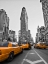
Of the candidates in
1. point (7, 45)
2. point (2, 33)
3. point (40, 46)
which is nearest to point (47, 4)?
point (2, 33)

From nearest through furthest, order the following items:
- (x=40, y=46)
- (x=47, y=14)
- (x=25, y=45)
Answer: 1. (x=25, y=45)
2. (x=40, y=46)
3. (x=47, y=14)

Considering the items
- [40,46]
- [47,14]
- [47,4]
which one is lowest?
[40,46]

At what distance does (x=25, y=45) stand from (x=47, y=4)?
6626 centimetres

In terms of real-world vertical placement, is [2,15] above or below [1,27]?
above

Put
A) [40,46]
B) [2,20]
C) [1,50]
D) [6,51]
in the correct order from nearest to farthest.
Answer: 1. [1,50]
2. [6,51]
3. [40,46]
4. [2,20]

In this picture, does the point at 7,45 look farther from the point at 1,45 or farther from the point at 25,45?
the point at 25,45

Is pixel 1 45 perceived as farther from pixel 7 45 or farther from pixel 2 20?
pixel 2 20

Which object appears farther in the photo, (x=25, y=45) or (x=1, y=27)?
(x=1, y=27)

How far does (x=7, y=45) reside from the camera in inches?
344

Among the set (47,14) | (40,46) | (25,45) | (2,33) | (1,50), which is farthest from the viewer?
(2,33)

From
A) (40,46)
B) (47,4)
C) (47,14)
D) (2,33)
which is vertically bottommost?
(40,46)

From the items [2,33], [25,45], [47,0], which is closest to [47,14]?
[47,0]

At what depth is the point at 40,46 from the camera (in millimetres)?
26719

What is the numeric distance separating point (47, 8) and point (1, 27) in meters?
52.2
